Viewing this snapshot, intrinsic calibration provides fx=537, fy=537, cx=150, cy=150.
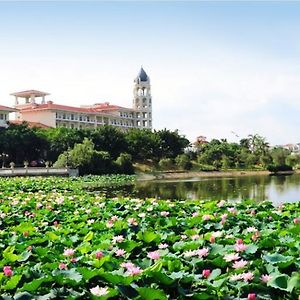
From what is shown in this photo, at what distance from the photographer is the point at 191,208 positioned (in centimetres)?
856

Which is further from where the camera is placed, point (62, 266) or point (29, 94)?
point (29, 94)

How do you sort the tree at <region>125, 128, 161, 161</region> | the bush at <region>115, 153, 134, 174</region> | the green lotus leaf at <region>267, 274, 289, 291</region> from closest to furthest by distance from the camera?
the green lotus leaf at <region>267, 274, 289, 291</region>
the bush at <region>115, 153, 134, 174</region>
the tree at <region>125, 128, 161, 161</region>

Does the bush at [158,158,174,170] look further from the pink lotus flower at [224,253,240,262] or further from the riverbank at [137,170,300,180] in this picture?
the pink lotus flower at [224,253,240,262]

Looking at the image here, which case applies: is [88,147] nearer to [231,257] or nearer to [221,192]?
[221,192]

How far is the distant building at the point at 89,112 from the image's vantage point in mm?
77938

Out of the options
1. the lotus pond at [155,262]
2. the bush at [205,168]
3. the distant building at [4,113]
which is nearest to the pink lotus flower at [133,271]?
the lotus pond at [155,262]

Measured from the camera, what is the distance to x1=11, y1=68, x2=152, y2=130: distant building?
77938 millimetres

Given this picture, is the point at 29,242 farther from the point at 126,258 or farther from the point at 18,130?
the point at 18,130

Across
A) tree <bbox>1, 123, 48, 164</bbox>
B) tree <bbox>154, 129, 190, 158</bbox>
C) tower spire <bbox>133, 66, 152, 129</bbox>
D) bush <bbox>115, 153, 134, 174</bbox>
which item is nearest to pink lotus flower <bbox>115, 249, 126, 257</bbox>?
bush <bbox>115, 153, 134, 174</bbox>

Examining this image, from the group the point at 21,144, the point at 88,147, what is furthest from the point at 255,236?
the point at 21,144

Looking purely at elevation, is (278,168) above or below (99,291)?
below

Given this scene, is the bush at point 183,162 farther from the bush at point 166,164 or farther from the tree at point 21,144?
the tree at point 21,144

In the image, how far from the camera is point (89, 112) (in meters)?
84.6

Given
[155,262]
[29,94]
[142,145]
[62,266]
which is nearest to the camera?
[62,266]
